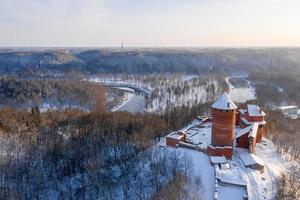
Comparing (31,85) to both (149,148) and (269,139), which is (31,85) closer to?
(149,148)

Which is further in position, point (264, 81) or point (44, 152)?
point (264, 81)

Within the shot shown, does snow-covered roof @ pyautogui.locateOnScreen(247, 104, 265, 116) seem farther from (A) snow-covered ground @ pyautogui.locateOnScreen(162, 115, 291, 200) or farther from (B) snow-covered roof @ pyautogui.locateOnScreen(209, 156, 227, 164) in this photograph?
(B) snow-covered roof @ pyautogui.locateOnScreen(209, 156, 227, 164)

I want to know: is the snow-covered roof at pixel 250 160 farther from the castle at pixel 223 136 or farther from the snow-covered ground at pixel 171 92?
the snow-covered ground at pixel 171 92

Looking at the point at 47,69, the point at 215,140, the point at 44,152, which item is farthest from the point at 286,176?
the point at 47,69

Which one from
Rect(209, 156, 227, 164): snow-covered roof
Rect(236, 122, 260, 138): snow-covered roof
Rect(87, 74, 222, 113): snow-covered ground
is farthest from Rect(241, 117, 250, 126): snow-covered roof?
Rect(87, 74, 222, 113): snow-covered ground

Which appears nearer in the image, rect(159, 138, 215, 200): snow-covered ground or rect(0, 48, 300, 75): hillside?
rect(159, 138, 215, 200): snow-covered ground

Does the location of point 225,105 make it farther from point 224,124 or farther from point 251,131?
point 251,131

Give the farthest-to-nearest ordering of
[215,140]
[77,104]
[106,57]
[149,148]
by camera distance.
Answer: [106,57] < [77,104] < [149,148] < [215,140]

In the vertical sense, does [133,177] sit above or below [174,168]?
below
